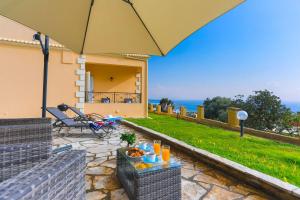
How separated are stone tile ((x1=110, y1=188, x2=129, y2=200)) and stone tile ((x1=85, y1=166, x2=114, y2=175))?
2.18 ft

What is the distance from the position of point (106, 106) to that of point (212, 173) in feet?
28.0

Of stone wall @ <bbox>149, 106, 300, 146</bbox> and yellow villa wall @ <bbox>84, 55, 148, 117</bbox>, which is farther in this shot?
yellow villa wall @ <bbox>84, 55, 148, 117</bbox>

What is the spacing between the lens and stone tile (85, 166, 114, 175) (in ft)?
11.6

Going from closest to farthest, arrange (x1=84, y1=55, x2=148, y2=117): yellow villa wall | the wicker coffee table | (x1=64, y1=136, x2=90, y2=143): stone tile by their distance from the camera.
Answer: the wicker coffee table < (x1=64, y1=136, x2=90, y2=143): stone tile < (x1=84, y1=55, x2=148, y2=117): yellow villa wall

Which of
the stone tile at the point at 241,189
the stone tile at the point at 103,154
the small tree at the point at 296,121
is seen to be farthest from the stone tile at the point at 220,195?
the small tree at the point at 296,121

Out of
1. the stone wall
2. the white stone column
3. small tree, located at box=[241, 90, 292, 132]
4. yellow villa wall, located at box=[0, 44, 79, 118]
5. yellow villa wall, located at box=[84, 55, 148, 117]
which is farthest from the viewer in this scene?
yellow villa wall, located at box=[84, 55, 148, 117]

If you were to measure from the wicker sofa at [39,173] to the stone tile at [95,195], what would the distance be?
3.26ft

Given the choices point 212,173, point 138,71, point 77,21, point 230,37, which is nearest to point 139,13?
point 77,21

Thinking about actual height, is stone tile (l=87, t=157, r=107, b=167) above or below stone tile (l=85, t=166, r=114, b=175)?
above

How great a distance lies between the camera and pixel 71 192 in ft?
5.06

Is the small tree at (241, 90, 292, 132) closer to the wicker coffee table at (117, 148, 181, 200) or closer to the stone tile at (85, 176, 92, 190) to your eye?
the wicker coffee table at (117, 148, 181, 200)

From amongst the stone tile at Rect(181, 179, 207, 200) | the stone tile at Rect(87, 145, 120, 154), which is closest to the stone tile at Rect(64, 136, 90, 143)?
the stone tile at Rect(87, 145, 120, 154)

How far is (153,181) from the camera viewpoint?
2.43 m

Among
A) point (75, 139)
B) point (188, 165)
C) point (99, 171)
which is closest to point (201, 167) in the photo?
point (188, 165)
